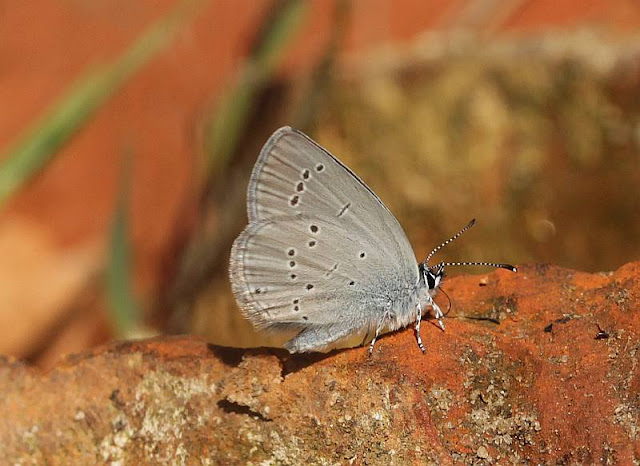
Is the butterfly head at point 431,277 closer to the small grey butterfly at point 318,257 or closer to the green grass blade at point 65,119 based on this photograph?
the small grey butterfly at point 318,257

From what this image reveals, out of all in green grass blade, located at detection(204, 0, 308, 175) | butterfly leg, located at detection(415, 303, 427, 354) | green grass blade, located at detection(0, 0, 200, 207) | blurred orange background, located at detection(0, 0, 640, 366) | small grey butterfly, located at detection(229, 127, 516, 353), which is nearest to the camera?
butterfly leg, located at detection(415, 303, 427, 354)

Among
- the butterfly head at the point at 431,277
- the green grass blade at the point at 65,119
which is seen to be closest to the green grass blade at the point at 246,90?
the green grass blade at the point at 65,119

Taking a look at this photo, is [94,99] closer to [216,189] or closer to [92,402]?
[216,189]

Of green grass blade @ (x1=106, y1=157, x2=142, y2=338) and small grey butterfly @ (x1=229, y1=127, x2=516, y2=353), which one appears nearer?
small grey butterfly @ (x1=229, y1=127, x2=516, y2=353)

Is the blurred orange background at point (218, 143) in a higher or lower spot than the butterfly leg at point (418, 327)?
lower

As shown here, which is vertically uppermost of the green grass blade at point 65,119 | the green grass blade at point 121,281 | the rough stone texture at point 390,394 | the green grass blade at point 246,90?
the green grass blade at point 65,119

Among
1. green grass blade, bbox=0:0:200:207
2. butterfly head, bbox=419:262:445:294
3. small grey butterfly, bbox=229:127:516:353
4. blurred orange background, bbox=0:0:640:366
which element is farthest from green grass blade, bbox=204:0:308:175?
butterfly head, bbox=419:262:445:294

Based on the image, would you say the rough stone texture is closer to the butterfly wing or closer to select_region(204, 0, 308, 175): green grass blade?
the butterfly wing
